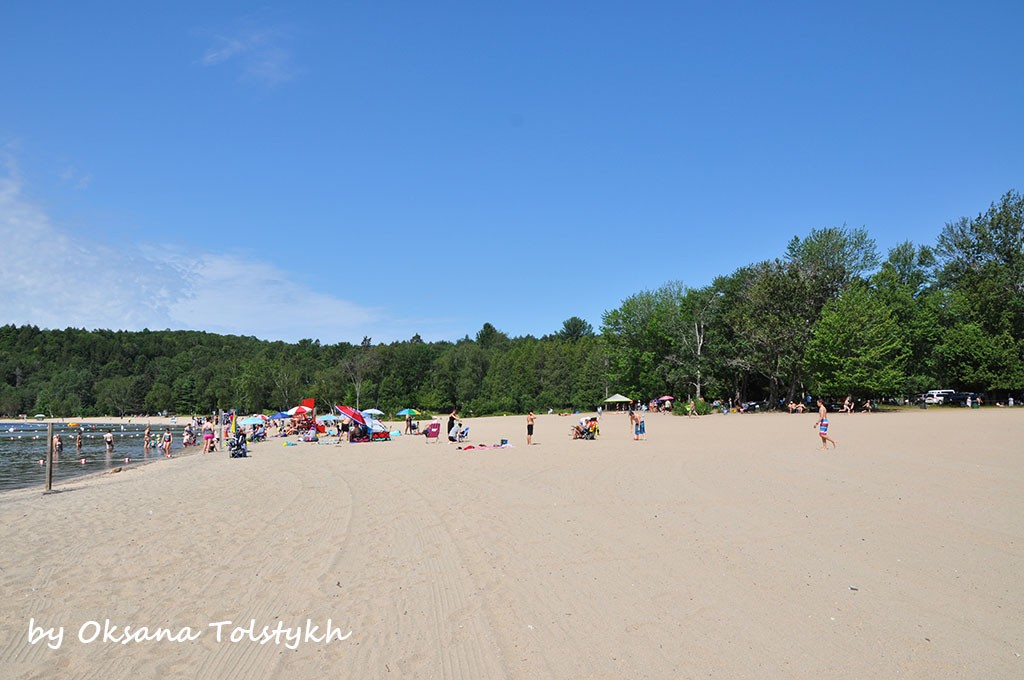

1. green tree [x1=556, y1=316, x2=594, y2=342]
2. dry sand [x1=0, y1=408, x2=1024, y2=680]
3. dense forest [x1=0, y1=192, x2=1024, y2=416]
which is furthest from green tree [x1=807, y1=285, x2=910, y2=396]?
green tree [x1=556, y1=316, x2=594, y2=342]

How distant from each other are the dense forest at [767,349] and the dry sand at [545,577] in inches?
1481

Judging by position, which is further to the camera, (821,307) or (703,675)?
(821,307)

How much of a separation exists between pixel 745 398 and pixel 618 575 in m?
58.5

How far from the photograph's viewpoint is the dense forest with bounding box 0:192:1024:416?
160 ft

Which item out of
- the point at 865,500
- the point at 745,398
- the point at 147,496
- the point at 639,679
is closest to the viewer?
the point at 639,679

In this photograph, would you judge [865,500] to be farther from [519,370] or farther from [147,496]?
[519,370]

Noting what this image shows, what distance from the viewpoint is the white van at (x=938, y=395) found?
54812 millimetres

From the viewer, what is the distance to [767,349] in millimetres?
50062

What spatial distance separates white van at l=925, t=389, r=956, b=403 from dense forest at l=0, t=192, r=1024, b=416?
2.21ft

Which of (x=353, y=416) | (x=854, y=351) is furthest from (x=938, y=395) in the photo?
(x=353, y=416)

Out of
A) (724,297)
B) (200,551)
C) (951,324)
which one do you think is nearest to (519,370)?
(724,297)

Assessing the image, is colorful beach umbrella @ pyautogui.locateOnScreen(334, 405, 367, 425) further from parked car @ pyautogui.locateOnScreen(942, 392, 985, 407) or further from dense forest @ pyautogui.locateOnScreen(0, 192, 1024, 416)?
parked car @ pyautogui.locateOnScreen(942, 392, 985, 407)

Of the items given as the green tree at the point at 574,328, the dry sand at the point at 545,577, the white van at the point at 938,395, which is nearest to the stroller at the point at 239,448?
the dry sand at the point at 545,577

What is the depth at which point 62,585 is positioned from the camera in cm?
686
